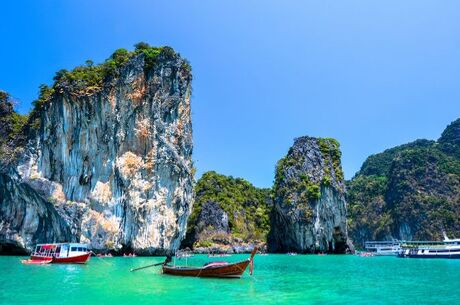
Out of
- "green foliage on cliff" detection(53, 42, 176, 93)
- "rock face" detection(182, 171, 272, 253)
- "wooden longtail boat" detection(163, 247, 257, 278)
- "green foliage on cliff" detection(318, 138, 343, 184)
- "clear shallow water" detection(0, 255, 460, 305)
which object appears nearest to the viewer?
"clear shallow water" detection(0, 255, 460, 305)

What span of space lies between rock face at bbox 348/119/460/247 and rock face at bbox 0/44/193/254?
64.3m

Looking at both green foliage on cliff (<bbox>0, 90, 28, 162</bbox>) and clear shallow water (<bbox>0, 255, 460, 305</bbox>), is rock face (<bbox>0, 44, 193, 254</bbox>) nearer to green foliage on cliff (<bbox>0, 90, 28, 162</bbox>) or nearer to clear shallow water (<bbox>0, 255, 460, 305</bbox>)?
green foliage on cliff (<bbox>0, 90, 28, 162</bbox>)

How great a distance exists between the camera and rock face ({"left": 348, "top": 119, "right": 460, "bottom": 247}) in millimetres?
91188

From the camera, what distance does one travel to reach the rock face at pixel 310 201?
7269 centimetres

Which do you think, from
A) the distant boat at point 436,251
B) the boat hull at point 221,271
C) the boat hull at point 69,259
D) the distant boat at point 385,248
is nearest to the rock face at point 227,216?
the distant boat at point 385,248

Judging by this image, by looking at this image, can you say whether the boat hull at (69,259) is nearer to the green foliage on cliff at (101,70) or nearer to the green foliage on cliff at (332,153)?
the green foliage on cliff at (101,70)

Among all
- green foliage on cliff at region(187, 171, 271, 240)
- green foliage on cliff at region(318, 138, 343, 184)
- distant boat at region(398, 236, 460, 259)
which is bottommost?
distant boat at region(398, 236, 460, 259)

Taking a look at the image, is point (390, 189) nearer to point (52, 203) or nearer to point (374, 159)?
point (374, 159)

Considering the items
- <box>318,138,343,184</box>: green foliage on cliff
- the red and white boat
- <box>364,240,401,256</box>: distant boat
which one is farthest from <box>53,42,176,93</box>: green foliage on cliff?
<box>364,240,401,256</box>: distant boat

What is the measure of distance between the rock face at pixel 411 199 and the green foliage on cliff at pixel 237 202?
2987 centimetres

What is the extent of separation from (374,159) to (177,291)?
14258 cm

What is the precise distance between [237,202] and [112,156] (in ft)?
166

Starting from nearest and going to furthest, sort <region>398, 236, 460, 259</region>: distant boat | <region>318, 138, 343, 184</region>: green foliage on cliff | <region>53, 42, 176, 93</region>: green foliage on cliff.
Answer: <region>53, 42, 176, 93</region>: green foliage on cliff → <region>398, 236, 460, 259</region>: distant boat → <region>318, 138, 343, 184</region>: green foliage on cliff

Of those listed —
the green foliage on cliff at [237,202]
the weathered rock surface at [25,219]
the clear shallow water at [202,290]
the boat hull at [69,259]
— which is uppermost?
the green foliage on cliff at [237,202]
